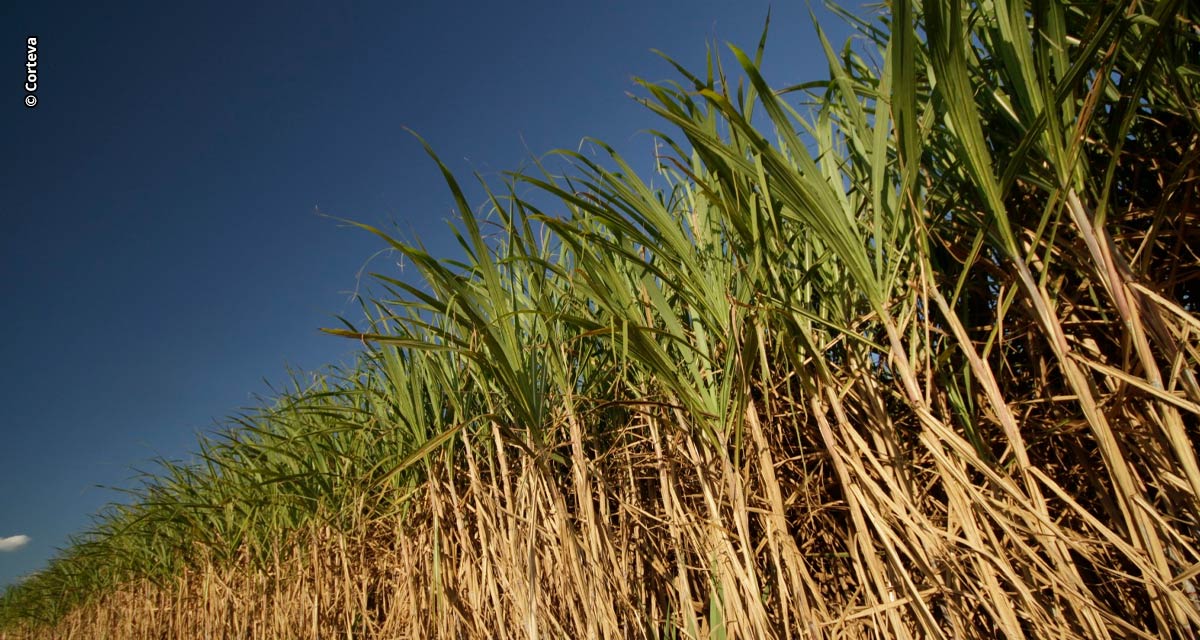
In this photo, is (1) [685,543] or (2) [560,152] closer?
(2) [560,152]

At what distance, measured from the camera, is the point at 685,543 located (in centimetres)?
158

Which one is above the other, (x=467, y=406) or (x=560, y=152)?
(x=560, y=152)

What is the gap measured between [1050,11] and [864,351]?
2.03 feet

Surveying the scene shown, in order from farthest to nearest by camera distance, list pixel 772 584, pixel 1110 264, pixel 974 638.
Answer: pixel 772 584, pixel 974 638, pixel 1110 264

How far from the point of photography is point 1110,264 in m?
0.85

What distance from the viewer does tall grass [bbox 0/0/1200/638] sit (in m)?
0.92

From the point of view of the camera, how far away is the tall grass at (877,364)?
3.01 feet

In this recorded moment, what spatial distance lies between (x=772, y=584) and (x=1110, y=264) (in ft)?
3.01

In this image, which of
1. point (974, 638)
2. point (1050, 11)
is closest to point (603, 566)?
point (974, 638)

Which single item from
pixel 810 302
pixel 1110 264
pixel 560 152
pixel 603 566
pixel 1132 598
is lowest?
pixel 1132 598

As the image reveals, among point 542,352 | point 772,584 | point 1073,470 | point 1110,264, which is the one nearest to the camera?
point 1110,264

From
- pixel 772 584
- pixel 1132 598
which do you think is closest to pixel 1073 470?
pixel 1132 598

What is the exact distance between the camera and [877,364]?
128 cm

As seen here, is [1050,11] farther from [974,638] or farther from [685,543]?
[685,543]
